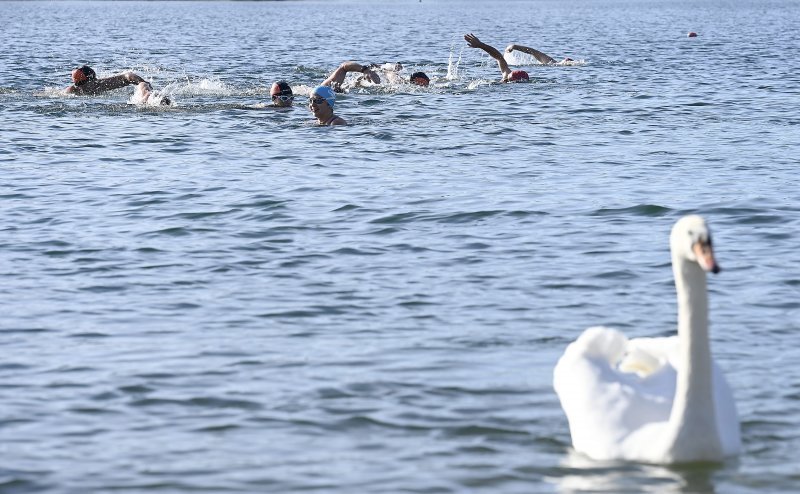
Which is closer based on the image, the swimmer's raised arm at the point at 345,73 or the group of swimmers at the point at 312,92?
the group of swimmers at the point at 312,92

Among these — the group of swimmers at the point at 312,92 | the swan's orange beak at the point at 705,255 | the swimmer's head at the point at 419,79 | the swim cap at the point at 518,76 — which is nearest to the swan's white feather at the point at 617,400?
the swan's orange beak at the point at 705,255

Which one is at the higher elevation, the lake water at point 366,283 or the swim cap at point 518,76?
the swim cap at point 518,76

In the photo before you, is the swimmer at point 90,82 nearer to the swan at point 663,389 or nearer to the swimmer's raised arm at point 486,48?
the swimmer's raised arm at point 486,48

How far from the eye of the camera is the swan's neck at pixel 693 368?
26.7ft

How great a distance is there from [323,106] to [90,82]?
7.56 m

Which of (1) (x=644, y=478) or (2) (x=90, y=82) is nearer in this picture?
(1) (x=644, y=478)

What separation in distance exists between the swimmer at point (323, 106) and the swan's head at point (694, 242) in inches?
684

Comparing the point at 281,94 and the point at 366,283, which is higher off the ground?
the point at 281,94

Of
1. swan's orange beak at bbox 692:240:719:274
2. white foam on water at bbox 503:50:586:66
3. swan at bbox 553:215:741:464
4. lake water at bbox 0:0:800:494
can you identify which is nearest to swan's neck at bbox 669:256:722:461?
swan at bbox 553:215:741:464

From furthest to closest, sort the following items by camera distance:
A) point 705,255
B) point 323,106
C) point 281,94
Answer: point 281,94, point 323,106, point 705,255

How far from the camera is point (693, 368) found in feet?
26.6

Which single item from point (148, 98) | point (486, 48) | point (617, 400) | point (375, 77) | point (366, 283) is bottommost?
point (366, 283)

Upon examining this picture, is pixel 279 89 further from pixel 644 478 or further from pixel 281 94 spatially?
pixel 644 478

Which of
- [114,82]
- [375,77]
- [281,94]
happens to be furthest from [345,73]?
[114,82]
